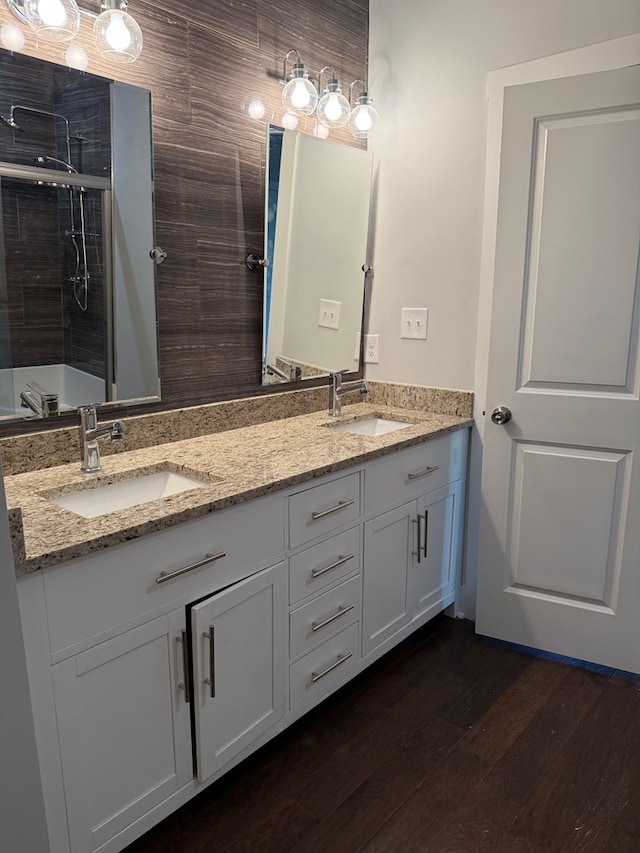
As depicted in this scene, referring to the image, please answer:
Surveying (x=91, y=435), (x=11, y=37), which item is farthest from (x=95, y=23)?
(x=91, y=435)

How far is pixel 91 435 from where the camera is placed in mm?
1675

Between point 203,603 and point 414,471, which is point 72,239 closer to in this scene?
point 203,603

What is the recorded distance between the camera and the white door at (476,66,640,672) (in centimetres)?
206

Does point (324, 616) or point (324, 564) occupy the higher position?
point (324, 564)

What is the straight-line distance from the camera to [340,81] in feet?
8.26

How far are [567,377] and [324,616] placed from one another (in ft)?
3.87

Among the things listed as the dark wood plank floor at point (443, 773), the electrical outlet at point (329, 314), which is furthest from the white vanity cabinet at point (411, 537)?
the electrical outlet at point (329, 314)

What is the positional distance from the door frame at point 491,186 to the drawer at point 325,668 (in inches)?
29.4

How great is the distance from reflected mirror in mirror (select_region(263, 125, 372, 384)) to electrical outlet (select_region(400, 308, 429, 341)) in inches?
7.6

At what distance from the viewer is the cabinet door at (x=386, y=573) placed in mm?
2074

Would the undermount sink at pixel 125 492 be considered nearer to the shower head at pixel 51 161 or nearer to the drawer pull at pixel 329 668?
the drawer pull at pixel 329 668

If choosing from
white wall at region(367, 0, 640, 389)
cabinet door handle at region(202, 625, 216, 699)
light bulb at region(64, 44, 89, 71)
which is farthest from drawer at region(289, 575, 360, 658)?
light bulb at region(64, 44, 89, 71)

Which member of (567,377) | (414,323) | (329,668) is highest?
(414,323)

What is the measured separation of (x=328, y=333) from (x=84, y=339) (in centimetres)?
106
